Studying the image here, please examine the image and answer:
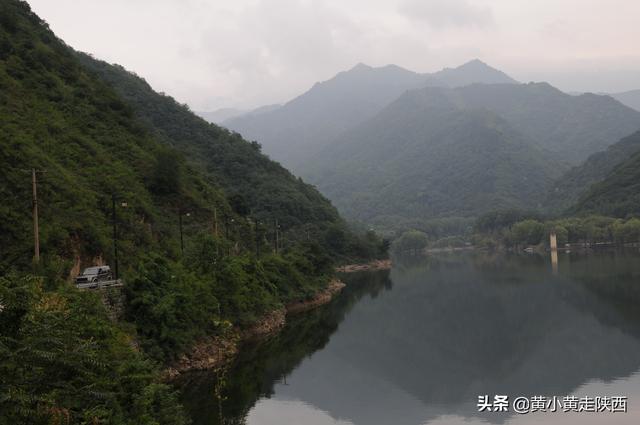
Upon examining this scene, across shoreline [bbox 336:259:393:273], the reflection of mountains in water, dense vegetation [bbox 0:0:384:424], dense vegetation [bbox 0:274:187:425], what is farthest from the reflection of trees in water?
shoreline [bbox 336:259:393:273]

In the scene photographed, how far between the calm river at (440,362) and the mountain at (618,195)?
3568 inches

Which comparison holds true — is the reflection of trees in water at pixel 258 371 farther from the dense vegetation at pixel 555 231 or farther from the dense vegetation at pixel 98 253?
the dense vegetation at pixel 555 231

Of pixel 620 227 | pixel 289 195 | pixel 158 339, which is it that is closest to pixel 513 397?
pixel 158 339

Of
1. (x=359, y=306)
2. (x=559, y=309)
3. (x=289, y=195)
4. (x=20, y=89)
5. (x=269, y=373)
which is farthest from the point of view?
(x=289, y=195)

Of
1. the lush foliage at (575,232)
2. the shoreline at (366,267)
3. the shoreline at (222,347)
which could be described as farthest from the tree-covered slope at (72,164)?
the lush foliage at (575,232)

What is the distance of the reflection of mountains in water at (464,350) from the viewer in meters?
33.1

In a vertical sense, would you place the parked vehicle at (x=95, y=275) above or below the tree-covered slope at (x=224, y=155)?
below

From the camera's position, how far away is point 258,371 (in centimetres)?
3578

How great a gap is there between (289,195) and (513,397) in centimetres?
8718

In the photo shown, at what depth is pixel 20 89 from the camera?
2125 inches

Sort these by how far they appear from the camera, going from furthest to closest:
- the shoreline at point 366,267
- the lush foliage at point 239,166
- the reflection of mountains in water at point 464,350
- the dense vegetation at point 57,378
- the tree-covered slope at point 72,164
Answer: the shoreline at point 366,267
the lush foliage at point 239,166
the tree-covered slope at point 72,164
the reflection of mountains in water at point 464,350
the dense vegetation at point 57,378

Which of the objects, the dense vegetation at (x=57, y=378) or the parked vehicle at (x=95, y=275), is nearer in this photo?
the dense vegetation at (x=57, y=378)

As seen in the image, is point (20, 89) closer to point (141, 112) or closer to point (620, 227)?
point (141, 112)

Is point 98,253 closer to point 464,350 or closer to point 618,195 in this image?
point 464,350
